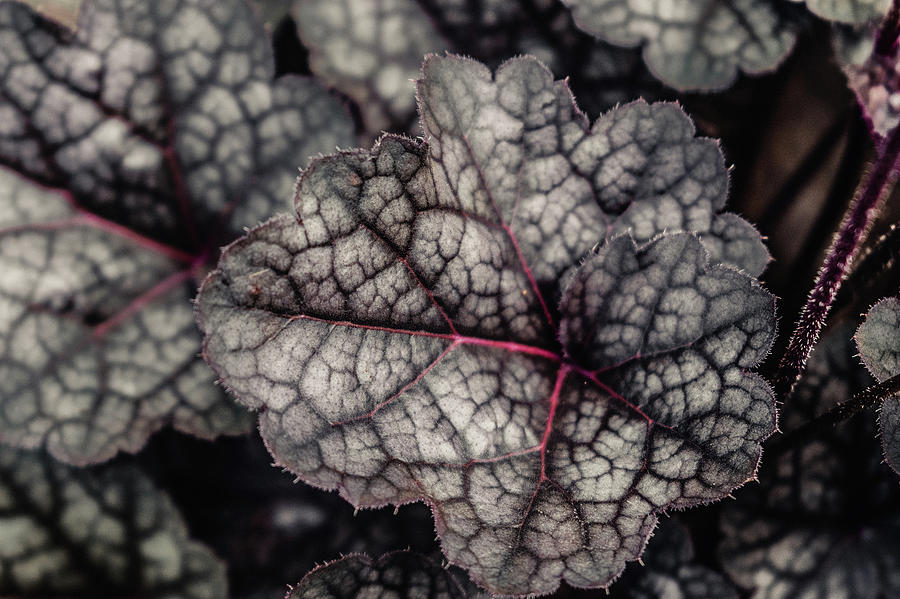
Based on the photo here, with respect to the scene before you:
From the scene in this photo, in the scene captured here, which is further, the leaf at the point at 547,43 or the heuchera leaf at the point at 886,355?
the leaf at the point at 547,43

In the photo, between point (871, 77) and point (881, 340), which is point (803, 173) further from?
point (881, 340)

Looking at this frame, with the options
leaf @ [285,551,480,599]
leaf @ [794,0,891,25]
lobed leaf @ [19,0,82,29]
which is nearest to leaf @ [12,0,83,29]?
lobed leaf @ [19,0,82,29]

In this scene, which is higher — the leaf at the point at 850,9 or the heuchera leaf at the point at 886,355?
the leaf at the point at 850,9

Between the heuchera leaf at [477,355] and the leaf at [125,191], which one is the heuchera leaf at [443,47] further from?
the heuchera leaf at [477,355]

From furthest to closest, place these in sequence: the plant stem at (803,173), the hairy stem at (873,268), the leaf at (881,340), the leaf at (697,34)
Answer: the plant stem at (803,173) < the leaf at (697,34) < the hairy stem at (873,268) < the leaf at (881,340)

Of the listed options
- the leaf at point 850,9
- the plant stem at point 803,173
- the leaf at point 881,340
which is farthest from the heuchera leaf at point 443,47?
the leaf at point 881,340

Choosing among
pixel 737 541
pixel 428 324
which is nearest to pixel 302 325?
pixel 428 324

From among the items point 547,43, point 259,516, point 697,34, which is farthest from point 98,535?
point 697,34
